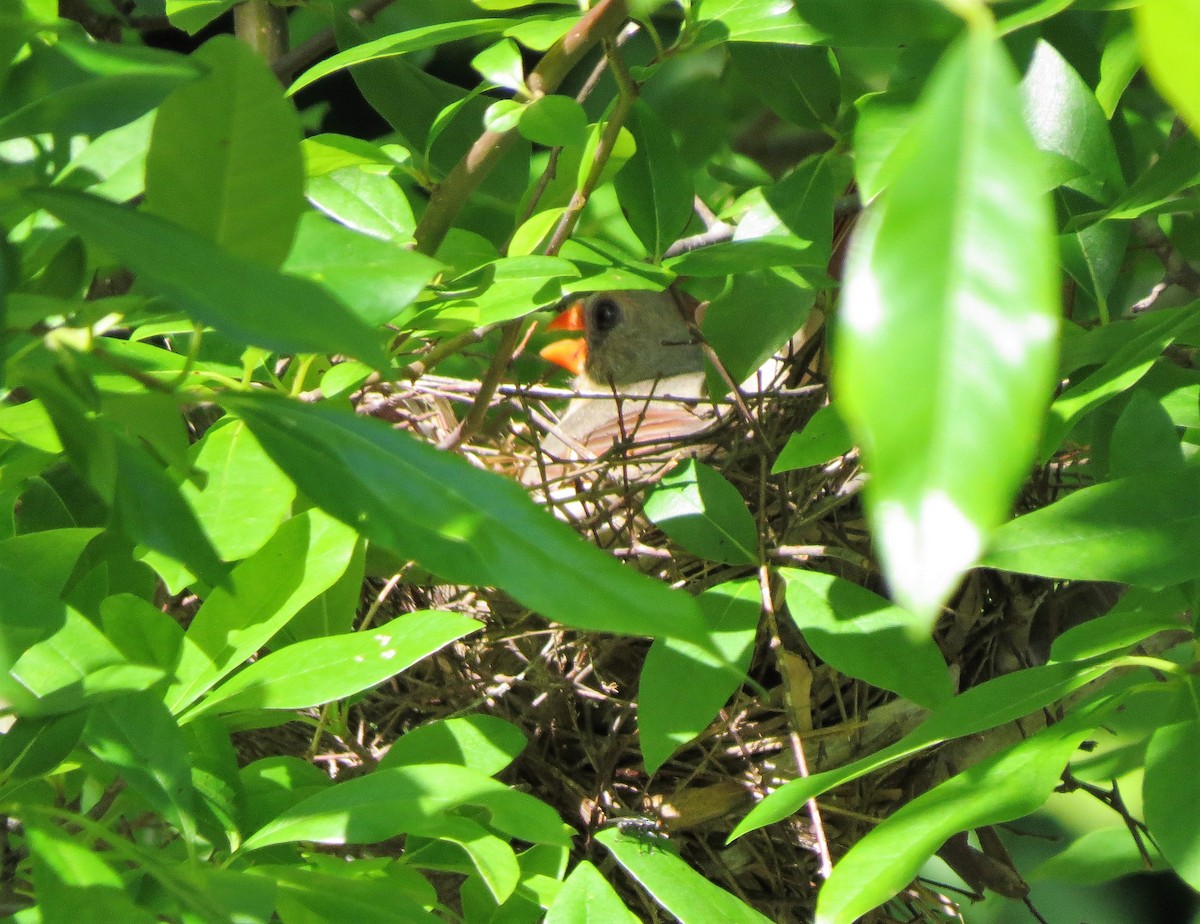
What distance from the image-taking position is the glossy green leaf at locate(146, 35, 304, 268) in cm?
35

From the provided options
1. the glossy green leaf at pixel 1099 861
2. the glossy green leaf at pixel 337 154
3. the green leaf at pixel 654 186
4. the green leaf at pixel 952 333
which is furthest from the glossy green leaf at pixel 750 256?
the glossy green leaf at pixel 1099 861

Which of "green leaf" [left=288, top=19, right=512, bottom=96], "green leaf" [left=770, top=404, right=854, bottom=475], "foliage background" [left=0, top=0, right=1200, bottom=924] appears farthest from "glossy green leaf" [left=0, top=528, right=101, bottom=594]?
"green leaf" [left=770, top=404, right=854, bottom=475]

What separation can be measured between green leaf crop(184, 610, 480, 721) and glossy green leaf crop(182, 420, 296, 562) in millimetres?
71

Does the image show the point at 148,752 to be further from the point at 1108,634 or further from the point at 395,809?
the point at 1108,634

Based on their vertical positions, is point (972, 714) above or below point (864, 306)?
below

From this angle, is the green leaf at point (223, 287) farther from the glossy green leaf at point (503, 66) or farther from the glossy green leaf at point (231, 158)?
the glossy green leaf at point (503, 66)

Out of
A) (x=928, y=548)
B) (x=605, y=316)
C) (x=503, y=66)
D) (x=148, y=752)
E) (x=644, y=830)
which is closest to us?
(x=928, y=548)

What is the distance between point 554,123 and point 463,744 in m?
0.34

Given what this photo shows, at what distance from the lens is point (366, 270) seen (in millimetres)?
417

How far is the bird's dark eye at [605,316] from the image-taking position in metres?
1.34

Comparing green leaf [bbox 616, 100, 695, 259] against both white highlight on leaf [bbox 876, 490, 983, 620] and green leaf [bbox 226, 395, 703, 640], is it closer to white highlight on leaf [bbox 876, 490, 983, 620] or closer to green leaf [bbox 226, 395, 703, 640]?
green leaf [bbox 226, 395, 703, 640]

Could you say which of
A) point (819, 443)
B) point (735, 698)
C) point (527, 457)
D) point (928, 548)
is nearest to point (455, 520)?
point (928, 548)

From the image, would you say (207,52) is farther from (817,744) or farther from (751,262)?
(817,744)

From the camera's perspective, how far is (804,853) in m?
0.84
